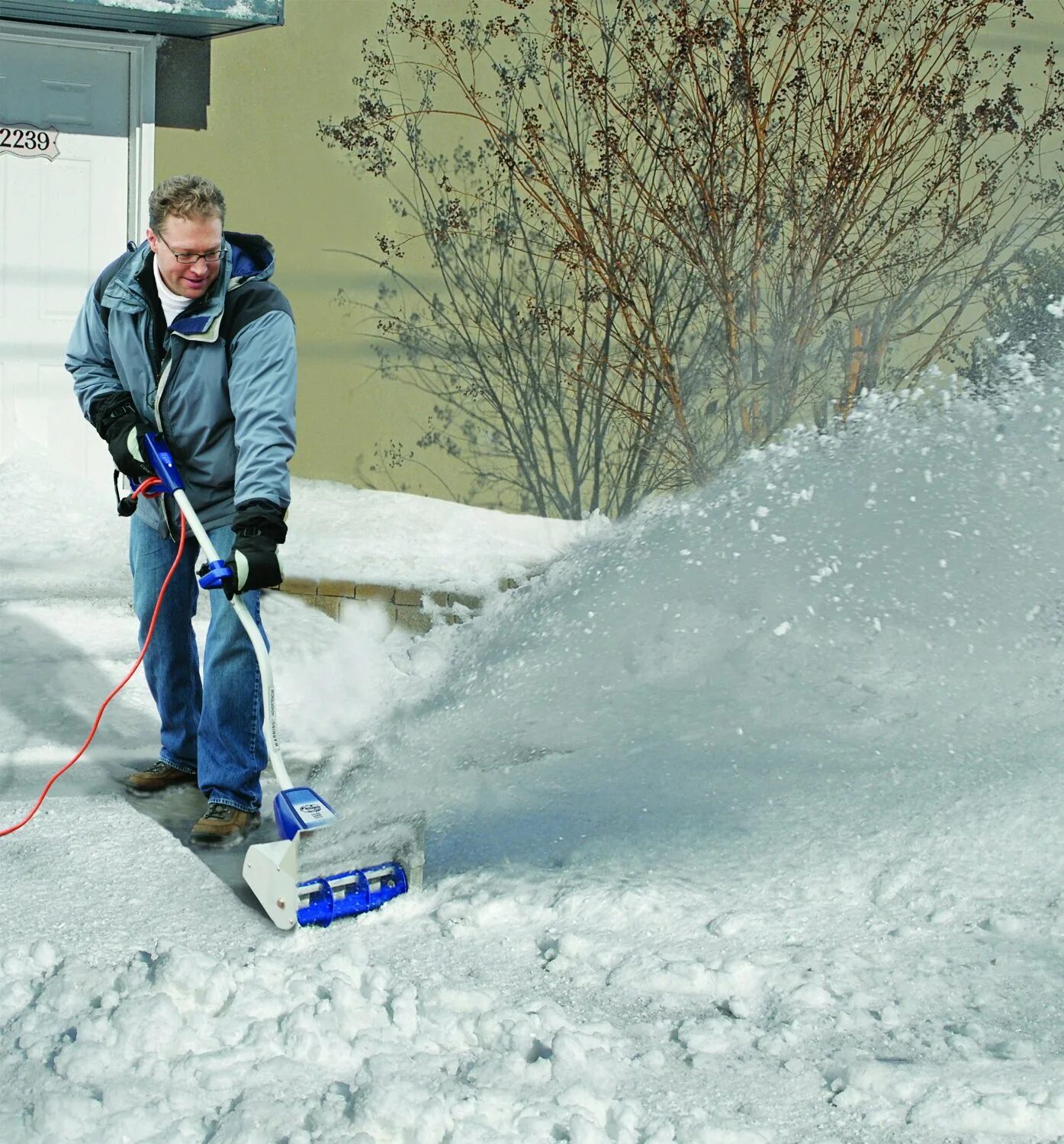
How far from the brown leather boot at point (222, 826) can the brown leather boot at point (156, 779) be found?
0.35m

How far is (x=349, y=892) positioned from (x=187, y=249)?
1.58m

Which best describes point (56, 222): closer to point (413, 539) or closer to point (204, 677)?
point (413, 539)

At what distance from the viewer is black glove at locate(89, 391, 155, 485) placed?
358 cm

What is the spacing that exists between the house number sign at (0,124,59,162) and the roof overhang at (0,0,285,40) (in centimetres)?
53

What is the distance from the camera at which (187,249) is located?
A: 334cm

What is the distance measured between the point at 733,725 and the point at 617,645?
0.75m

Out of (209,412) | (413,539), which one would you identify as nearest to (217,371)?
(209,412)

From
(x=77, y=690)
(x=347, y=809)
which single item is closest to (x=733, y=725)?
(x=347, y=809)

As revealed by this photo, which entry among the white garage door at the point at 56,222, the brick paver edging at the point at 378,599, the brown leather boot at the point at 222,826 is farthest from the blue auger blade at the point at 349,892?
the white garage door at the point at 56,222

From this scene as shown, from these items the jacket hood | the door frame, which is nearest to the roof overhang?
the door frame

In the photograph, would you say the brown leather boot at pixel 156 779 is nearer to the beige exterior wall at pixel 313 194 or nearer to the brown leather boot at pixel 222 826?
the brown leather boot at pixel 222 826

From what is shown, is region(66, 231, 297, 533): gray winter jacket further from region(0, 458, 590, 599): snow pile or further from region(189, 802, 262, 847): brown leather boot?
region(0, 458, 590, 599): snow pile

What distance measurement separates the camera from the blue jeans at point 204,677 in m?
3.68

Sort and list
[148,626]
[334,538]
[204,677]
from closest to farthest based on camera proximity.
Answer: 1. [204,677]
2. [148,626]
3. [334,538]
